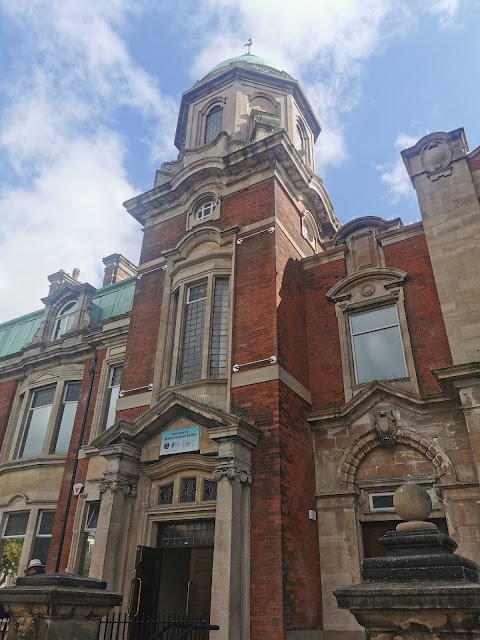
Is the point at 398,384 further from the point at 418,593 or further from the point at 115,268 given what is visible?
the point at 115,268

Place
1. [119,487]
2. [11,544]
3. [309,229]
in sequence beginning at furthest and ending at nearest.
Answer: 1. [309,229]
2. [11,544]
3. [119,487]

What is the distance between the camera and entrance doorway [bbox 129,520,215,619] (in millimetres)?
9156

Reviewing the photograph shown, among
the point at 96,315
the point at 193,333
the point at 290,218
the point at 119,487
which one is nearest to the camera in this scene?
the point at 119,487

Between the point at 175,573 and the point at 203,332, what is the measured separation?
216 inches

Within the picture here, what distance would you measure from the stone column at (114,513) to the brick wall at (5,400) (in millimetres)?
7961

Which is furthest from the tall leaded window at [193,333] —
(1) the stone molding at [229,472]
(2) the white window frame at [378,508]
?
(2) the white window frame at [378,508]

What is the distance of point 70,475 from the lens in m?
14.0

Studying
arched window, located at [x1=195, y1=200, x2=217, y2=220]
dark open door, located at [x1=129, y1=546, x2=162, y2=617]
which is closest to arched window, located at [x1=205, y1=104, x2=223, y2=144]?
arched window, located at [x1=195, y1=200, x2=217, y2=220]

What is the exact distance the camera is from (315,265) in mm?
12766

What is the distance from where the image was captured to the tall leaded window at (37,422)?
1562 cm

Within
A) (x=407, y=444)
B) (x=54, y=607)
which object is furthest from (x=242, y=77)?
(x=54, y=607)

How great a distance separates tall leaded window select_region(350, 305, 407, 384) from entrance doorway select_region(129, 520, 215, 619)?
182 inches

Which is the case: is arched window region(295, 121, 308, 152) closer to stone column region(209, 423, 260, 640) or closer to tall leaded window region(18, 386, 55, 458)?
stone column region(209, 423, 260, 640)

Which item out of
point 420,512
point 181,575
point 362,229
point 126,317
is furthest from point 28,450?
point 420,512
